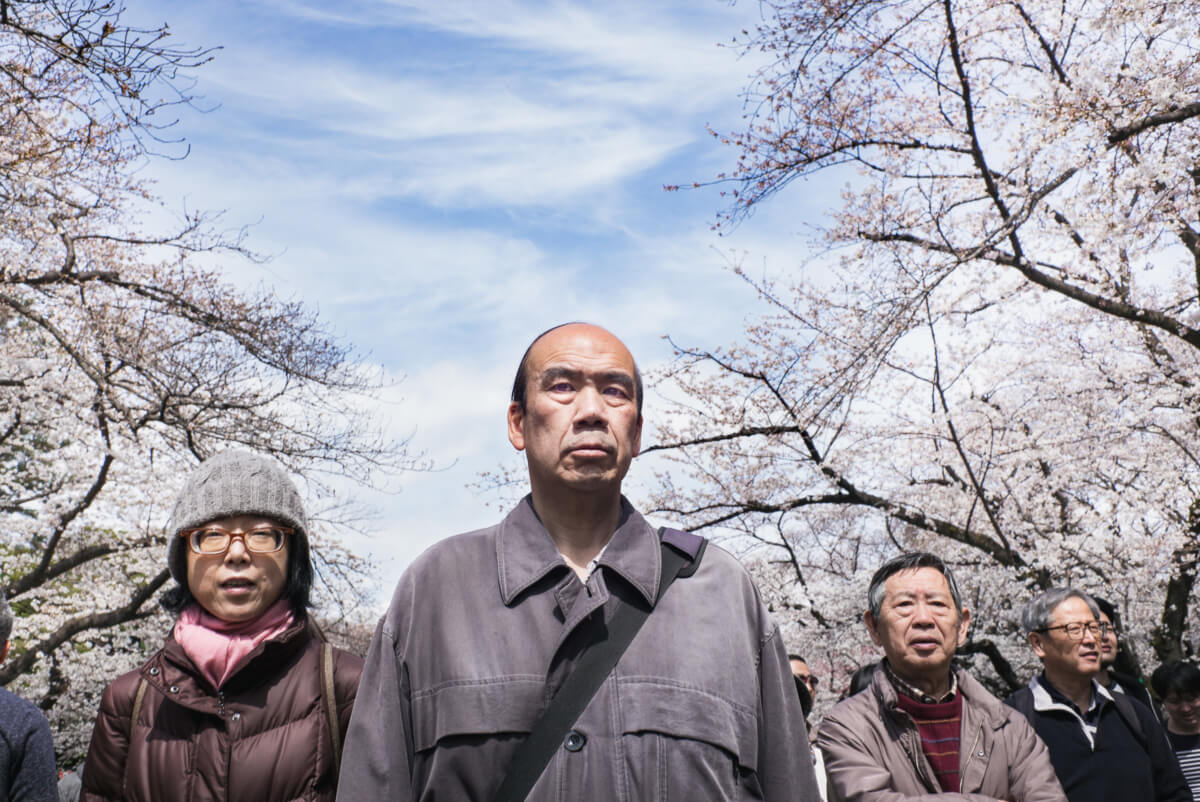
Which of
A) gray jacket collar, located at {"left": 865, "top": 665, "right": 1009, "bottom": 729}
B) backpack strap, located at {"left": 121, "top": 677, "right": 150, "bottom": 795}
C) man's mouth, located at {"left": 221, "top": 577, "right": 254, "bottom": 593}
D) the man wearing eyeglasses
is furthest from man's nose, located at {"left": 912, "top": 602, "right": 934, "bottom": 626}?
backpack strap, located at {"left": 121, "top": 677, "right": 150, "bottom": 795}

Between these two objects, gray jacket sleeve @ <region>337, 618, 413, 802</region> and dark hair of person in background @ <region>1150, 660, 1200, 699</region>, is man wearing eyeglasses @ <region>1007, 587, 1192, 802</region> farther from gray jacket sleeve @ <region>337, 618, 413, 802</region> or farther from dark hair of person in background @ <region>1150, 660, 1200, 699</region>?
gray jacket sleeve @ <region>337, 618, 413, 802</region>

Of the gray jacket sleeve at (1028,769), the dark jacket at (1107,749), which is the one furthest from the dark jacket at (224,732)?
the dark jacket at (1107,749)

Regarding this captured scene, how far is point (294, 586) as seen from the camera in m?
2.63

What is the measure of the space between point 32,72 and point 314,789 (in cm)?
552

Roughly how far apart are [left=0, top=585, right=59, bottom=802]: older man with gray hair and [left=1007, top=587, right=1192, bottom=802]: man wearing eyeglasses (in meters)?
3.29

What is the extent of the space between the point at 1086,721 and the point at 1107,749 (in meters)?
0.12

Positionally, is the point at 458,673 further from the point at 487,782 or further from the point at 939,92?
the point at 939,92

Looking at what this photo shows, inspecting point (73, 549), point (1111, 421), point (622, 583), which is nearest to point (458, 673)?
point (622, 583)

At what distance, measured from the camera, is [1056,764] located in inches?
152

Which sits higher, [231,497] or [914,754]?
[231,497]

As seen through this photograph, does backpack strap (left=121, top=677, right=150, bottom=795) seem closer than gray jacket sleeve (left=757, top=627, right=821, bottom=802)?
No

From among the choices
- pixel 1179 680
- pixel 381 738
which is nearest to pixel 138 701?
pixel 381 738

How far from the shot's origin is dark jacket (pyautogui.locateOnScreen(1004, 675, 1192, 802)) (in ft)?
12.3

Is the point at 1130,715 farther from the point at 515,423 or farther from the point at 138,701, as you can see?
the point at 138,701
